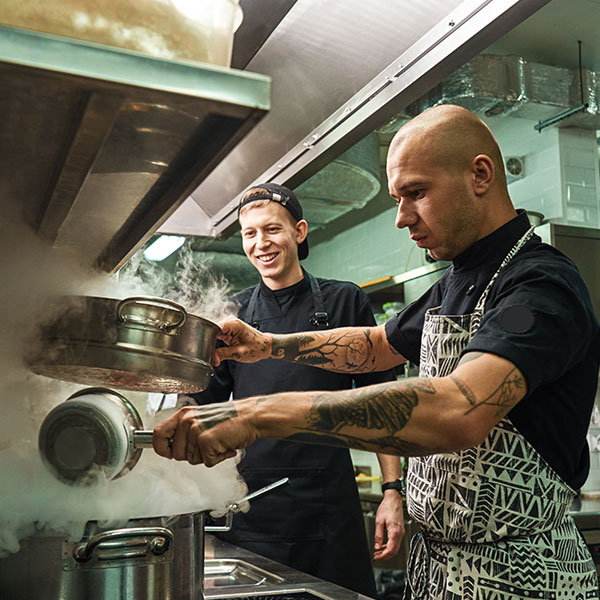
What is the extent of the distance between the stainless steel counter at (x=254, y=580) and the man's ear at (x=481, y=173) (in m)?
0.80

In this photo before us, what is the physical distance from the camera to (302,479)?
6.64ft

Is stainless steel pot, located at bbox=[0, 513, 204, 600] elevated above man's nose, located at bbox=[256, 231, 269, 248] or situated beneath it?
situated beneath

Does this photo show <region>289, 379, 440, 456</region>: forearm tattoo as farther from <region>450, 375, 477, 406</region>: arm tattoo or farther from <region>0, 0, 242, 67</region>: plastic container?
<region>0, 0, 242, 67</region>: plastic container

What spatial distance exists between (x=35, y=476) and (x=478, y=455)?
0.73 m

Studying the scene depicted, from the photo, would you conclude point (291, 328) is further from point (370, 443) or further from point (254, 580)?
point (370, 443)

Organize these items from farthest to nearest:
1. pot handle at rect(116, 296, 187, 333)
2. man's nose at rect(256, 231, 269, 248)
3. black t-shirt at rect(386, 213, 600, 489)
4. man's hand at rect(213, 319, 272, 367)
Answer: man's nose at rect(256, 231, 269, 248), man's hand at rect(213, 319, 272, 367), black t-shirt at rect(386, 213, 600, 489), pot handle at rect(116, 296, 187, 333)

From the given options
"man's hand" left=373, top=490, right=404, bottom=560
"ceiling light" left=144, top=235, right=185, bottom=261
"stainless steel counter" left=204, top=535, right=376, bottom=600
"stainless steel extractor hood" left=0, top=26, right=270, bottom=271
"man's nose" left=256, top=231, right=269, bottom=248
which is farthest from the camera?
"ceiling light" left=144, top=235, right=185, bottom=261

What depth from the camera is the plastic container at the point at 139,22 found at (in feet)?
2.03

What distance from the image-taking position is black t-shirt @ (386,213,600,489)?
1.08 metres

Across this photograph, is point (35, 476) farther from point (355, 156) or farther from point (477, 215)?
point (355, 156)

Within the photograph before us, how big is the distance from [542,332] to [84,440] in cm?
73

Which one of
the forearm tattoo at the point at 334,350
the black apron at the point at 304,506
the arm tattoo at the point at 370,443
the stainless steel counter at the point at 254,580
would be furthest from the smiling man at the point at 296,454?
the arm tattoo at the point at 370,443

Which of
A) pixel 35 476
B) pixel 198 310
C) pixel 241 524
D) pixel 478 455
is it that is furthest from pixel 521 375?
pixel 241 524

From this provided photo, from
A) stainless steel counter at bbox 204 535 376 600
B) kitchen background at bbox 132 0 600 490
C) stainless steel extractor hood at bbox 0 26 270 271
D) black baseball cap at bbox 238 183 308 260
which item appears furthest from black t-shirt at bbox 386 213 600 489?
kitchen background at bbox 132 0 600 490
